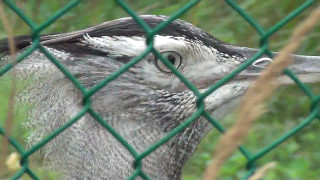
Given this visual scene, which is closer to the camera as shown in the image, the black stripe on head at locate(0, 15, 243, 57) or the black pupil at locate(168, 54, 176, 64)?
the black stripe on head at locate(0, 15, 243, 57)

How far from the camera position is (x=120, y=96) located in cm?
262

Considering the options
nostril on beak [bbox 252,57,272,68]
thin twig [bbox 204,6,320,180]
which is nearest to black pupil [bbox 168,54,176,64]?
nostril on beak [bbox 252,57,272,68]

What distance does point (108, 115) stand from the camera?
8.53ft

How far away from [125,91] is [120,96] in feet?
0.09

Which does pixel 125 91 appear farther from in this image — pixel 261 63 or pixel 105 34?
pixel 261 63

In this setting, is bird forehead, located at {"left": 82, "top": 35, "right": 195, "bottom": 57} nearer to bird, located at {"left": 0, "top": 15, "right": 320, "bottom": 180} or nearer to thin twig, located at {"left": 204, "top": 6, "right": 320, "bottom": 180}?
bird, located at {"left": 0, "top": 15, "right": 320, "bottom": 180}

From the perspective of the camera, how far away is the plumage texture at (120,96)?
2457 millimetres

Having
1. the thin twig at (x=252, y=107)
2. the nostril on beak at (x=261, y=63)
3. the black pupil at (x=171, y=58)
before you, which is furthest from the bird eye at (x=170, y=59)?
the thin twig at (x=252, y=107)

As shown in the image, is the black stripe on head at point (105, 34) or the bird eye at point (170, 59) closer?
the black stripe on head at point (105, 34)

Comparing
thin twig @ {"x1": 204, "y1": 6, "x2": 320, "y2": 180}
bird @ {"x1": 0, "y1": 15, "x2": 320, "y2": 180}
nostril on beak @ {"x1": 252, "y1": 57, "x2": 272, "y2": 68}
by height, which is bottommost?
thin twig @ {"x1": 204, "y1": 6, "x2": 320, "y2": 180}

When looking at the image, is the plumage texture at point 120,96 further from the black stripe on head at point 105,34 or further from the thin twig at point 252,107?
the thin twig at point 252,107

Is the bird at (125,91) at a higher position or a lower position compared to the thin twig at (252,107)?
higher

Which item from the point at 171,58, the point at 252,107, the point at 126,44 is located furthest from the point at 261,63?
the point at 252,107

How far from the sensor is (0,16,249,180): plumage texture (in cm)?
246
